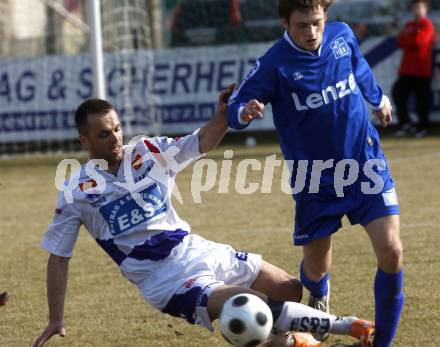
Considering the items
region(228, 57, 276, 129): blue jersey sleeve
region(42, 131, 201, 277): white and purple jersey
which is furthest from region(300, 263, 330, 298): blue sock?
region(228, 57, 276, 129): blue jersey sleeve

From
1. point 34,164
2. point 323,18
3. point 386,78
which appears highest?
point 323,18

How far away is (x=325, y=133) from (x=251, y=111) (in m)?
0.48

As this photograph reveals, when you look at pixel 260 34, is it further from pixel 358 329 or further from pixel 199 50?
pixel 358 329

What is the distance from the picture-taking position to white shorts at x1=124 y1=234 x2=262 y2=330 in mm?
4801

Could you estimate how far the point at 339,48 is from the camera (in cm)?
518

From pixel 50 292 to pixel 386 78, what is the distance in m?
10.2

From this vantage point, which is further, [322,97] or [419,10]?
[419,10]

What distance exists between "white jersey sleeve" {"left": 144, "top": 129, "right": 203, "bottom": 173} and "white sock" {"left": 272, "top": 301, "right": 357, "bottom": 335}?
914 mm

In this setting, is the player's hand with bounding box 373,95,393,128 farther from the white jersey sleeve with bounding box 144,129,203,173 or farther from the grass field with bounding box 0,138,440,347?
the grass field with bounding box 0,138,440,347

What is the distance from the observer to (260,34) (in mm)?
15375

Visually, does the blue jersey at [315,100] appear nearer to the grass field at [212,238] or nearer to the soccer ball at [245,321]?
the soccer ball at [245,321]

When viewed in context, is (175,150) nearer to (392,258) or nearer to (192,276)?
(192,276)

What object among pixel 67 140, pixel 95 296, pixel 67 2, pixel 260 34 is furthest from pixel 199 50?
pixel 67 2

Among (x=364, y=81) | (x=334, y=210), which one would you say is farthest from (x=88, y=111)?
(x=364, y=81)
